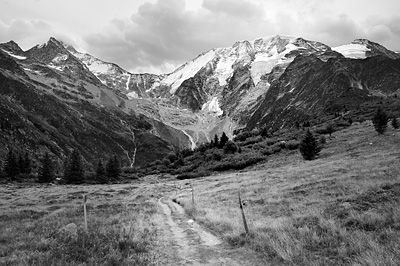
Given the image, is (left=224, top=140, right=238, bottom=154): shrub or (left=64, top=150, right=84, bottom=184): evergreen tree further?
(left=224, top=140, right=238, bottom=154): shrub

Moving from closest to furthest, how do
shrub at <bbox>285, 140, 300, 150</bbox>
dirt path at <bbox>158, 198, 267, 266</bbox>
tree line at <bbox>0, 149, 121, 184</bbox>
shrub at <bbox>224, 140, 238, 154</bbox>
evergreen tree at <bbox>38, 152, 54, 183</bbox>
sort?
dirt path at <bbox>158, 198, 267, 266</bbox>, shrub at <bbox>285, 140, 300, 150</bbox>, evergreen tree at <bbox>38, 152, 54, 183</bbox>, tree line at <bbox>0, 149, 121, 184</bbox>, shrub at <bbox>224, 140, 238, 154</bbox>

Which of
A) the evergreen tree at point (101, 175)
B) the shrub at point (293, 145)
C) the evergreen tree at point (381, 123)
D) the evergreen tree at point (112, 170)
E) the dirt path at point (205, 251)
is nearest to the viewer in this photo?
the dirt path at point (205, 251)

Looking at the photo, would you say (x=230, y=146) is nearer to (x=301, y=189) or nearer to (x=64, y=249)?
(x=301, y=189)

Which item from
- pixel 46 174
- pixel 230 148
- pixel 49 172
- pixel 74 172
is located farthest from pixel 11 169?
pixel 230 148

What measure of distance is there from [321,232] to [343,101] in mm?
192468

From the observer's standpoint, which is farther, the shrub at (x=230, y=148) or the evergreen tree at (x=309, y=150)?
the shrub at (x=230, y=148)

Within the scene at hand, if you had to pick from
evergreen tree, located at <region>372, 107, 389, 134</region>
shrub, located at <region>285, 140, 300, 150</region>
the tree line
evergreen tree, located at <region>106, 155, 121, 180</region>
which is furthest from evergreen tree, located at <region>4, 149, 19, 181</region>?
evergreen tree, located at <region>372, 107, 389, 134</region>

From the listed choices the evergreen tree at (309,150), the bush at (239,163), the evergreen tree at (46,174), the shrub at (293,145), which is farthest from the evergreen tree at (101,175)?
the evergreen tree at (309,150)

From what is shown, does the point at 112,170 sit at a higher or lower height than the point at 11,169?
lower

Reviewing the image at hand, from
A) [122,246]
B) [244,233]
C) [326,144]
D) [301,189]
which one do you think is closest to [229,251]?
[244,233]

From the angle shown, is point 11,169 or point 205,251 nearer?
point 205,251

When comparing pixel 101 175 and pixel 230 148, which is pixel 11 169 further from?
pixel 230 148

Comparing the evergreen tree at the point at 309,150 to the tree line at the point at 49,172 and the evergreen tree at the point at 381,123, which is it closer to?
the evergreen tree at the point at 381,123

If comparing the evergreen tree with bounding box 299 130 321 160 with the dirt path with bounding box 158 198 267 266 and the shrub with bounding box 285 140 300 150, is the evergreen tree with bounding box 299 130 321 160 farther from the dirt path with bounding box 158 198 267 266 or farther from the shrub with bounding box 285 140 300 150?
the dirt path with bounding box 158 198 267 266
